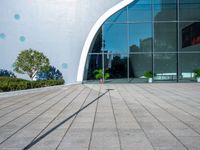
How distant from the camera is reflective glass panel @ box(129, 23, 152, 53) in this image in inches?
987

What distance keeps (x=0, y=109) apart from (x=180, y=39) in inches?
799

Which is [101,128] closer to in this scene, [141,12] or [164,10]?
[141,12]

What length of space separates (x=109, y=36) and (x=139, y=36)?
299 centimetres

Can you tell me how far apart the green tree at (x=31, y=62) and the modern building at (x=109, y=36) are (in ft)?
6.85

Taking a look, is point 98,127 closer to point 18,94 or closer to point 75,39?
point 18,94

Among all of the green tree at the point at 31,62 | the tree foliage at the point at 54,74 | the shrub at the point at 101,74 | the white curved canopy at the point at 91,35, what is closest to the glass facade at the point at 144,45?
Answer: the shrub at the point at 101,74

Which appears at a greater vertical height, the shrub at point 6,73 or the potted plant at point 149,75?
the shrub at point 6,73

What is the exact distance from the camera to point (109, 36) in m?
24.9

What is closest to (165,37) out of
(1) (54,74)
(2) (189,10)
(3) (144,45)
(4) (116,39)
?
(3) (144,45)

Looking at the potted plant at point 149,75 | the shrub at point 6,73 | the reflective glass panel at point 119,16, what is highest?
the reflective glass panel at point 119,16

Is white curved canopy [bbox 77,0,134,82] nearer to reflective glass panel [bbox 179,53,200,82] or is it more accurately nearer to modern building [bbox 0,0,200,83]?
modern building [bbox 0,0,200,83]

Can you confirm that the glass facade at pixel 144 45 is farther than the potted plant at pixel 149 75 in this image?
Yes

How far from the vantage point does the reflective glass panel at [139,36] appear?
2506 cm

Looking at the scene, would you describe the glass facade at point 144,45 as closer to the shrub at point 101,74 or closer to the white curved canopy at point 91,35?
the shrub at point 101,74
